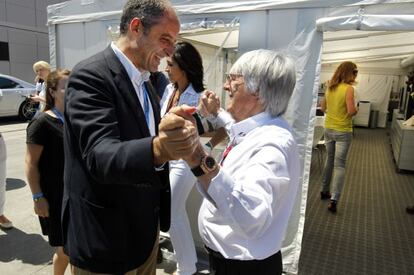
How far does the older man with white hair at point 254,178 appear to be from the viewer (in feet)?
3.68

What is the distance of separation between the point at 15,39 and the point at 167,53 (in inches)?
664

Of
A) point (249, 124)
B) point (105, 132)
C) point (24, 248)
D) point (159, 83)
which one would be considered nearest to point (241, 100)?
point (249, 124)

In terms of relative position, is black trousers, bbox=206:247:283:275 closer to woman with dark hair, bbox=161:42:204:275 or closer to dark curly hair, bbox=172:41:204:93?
woman with dark hair, bbox=161:42:204:275

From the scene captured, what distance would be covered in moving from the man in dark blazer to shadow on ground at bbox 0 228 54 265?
2.14 meters

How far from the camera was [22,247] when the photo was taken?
3.35m

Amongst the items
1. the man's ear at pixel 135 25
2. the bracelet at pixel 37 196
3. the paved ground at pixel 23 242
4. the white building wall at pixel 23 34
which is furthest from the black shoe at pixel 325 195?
the white building wall at pixel 23 34

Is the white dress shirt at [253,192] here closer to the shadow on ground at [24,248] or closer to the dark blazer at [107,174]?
the dark blazer at [107,174]

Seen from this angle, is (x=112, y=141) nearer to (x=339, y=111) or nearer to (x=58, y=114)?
(x=58, y=114)

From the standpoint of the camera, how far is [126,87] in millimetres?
1193

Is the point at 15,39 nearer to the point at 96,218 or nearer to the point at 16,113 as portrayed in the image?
the point at 16,113

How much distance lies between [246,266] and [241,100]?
72cm

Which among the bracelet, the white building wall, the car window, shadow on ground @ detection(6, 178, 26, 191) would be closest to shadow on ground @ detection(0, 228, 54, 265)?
the bracelet

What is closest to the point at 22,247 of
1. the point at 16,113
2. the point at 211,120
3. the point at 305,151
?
the point at 211,120

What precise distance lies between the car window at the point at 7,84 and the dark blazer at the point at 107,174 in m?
11.5
